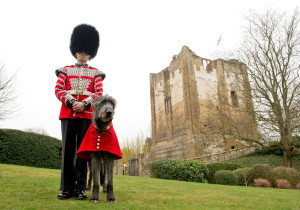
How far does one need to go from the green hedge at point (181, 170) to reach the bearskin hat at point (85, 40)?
10.8 m

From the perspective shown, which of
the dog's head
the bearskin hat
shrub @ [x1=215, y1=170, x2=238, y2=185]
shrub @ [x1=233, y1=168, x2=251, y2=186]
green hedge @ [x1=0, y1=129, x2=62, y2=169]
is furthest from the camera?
green hedge @ [x1=0, y1=129, x2=62, y2=169]

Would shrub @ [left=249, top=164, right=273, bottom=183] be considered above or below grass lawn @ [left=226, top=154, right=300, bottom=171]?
below

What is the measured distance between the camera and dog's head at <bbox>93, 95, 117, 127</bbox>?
338 cm

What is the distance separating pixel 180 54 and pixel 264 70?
11924 mm

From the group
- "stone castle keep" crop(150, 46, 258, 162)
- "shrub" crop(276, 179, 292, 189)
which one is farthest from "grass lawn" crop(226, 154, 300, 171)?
"shrub" crop(276, 179, 292, 189)

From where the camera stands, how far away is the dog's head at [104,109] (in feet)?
11.1

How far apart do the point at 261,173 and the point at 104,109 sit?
11.1m

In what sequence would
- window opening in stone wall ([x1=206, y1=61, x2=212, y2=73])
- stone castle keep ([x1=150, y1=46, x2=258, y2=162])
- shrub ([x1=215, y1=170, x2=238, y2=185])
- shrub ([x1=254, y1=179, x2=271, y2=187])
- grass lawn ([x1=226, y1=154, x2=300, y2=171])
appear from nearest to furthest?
1. shrub ([x1=254, y1=179, x2=271, y2=187])
2. shrub ([x1=215, y1=170, x2=238, y2=185])
3. grass lawn ([x1=226, y1=154, x2=300, y2=171])
4. stone castle keep ([x1=150, y1=46, x2=258, y2=162])
5. window opening in stone wall ([x1=206, y1=61, x2=212, y2=73])

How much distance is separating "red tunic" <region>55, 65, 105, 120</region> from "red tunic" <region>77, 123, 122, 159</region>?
19.1 inches

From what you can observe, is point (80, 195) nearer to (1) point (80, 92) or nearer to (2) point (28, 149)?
(1) point (80, 92)

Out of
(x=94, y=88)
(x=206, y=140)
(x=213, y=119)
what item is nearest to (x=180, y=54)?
(x=213, y=119)

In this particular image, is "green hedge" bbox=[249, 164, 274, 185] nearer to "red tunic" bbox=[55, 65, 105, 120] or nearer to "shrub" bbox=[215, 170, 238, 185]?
"shrub" bbox=[215, 170, 238, 185]

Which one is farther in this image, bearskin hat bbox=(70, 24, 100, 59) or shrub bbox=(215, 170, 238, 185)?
shrub bbox=(215, 170, 238, 185)

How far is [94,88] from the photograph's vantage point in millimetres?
4082
